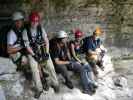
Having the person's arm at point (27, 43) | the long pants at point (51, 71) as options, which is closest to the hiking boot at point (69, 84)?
the long pants at point (51, 71)

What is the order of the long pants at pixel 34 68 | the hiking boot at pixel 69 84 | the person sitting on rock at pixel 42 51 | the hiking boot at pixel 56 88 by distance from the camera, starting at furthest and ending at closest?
the hiking boot at pixel 69 84
the hiking boot at pixel 56 88
the person sitting on rock at pixel 42 51
the long pants at pixel 34 68

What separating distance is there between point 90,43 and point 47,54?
1254mm

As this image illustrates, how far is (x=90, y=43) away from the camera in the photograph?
10.4m

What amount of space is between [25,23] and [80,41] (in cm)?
137

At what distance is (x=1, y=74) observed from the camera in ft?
30.4

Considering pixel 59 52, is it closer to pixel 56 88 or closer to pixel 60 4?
pixel 56 88

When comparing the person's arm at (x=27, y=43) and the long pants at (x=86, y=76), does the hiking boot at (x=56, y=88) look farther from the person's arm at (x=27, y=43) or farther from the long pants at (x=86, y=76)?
the person's arm at (x=27, y=43)

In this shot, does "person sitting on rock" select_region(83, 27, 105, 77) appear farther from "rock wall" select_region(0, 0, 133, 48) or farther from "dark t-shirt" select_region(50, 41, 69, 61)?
"rock wall" select_region(0, 0, 133, 48)

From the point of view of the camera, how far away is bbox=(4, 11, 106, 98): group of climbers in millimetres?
9352

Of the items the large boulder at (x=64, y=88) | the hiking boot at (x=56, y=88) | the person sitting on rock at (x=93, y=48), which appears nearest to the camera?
the large boulder at (x=64, y=88)

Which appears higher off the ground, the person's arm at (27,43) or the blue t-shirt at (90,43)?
the person's arm at (27,43)

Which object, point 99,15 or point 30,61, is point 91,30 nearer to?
point 99,15

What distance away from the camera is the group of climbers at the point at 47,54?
935cm

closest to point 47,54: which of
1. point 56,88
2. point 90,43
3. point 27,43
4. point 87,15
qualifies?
point 27,43
